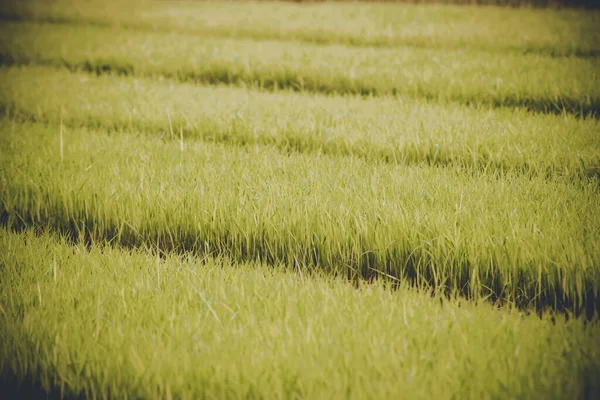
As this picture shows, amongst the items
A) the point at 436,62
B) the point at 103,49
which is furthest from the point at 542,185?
the point at 103,49

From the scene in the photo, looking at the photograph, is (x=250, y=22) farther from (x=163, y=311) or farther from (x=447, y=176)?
(x=163, y=311)

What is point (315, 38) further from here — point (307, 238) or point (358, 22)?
point (307, 238)

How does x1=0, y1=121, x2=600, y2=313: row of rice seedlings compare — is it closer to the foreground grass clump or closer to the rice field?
the rice field

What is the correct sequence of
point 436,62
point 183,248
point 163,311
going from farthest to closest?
point 436,62, point 183,248, point 163,311

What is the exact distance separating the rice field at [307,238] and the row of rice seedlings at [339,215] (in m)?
0.01

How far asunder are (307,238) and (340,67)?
3.61m

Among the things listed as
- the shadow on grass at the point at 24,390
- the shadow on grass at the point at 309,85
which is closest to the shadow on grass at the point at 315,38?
the shadow on grass at the point at 309,85

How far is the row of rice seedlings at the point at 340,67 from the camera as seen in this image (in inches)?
162

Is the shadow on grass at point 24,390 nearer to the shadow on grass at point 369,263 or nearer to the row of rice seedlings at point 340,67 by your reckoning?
the shadow on grass at point 369,263

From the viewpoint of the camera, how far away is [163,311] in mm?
1400

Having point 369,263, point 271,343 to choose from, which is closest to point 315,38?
point 369,263

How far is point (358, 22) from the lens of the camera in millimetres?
7980

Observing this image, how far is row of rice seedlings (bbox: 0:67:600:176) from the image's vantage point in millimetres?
2764

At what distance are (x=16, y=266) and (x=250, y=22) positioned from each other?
25.2ft
